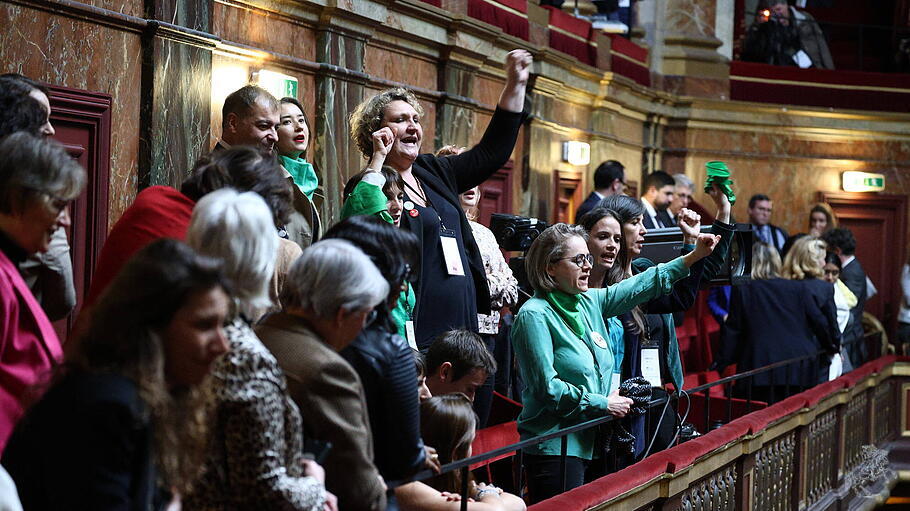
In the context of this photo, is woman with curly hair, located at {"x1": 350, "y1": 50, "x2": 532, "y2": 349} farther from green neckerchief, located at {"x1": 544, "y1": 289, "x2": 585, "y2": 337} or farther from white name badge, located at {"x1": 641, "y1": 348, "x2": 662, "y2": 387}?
white name badge, located at {"x1": 641, "y1": 348, "x2": 662, "y2": 387}

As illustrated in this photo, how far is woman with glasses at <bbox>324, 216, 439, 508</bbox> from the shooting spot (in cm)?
255

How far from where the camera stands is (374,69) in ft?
22.5

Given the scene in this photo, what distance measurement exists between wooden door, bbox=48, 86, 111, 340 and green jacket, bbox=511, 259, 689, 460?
176cm

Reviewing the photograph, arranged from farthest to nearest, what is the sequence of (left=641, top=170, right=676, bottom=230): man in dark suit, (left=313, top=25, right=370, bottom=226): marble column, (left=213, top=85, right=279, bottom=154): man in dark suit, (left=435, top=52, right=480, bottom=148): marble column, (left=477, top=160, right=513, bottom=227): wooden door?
(left=477, top=160, right=513, bottom=227): wooden door → (left=641, top=170, right=676, bottom=230): man in dark suit → (left=435, top=52, right=480, bottom=148): marble column → (left=313, top=25, right=370, bottom=226): marble column → (left=213, top=85, right=279, bottom=154): man in dark suit

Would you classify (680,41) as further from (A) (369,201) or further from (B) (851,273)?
(A) (369,201)

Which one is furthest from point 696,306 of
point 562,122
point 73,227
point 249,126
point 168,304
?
point 168,304

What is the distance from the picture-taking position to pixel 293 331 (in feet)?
7.81

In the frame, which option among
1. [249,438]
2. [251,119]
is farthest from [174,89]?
[249,438]

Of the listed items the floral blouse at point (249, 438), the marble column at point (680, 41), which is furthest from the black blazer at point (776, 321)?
the floral blouse at point (249, 438)

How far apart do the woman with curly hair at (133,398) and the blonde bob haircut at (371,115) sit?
1868 mm

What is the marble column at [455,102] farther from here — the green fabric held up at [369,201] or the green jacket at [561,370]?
the green fabric held up at [369,201]

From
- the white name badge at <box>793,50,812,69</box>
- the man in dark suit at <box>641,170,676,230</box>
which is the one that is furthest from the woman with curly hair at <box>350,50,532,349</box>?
the white name badge at <box>793,50,812,69</box>

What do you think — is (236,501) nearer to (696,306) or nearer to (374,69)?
(374,69)

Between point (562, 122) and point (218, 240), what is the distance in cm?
774
